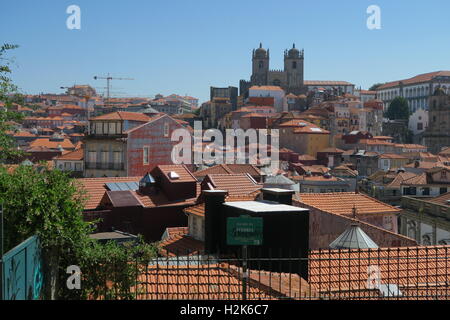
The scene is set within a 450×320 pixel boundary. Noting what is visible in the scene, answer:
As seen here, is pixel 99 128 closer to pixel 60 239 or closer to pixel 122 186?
pixel 122 186

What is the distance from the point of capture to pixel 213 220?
15789 mm

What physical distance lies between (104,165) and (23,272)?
108 feet

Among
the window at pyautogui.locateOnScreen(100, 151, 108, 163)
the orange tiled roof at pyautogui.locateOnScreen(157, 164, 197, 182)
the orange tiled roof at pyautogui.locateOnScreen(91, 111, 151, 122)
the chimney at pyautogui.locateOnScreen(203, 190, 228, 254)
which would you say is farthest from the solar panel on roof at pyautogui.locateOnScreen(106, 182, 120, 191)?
the orange tiled roof at pyautogui.locateOnScreen(91, 111, 151, 122)

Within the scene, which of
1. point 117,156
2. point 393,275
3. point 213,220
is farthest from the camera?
point 117,156

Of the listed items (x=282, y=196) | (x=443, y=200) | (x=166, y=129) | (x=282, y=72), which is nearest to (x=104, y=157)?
(x=166, y=129)

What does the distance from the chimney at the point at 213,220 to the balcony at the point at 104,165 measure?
80.9ft

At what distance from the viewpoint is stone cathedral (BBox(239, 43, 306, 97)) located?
147 m

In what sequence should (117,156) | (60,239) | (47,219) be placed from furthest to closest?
1. (117,156)
2. (60,239)
3. (47,219)

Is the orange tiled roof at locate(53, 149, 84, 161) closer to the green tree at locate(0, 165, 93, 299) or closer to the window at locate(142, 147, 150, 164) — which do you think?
the window at locate(142, 147, 150, 164)

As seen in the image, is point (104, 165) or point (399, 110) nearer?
point (104, 165)

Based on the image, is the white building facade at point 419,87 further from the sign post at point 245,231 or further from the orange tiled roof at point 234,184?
the sign post at point 245,231
